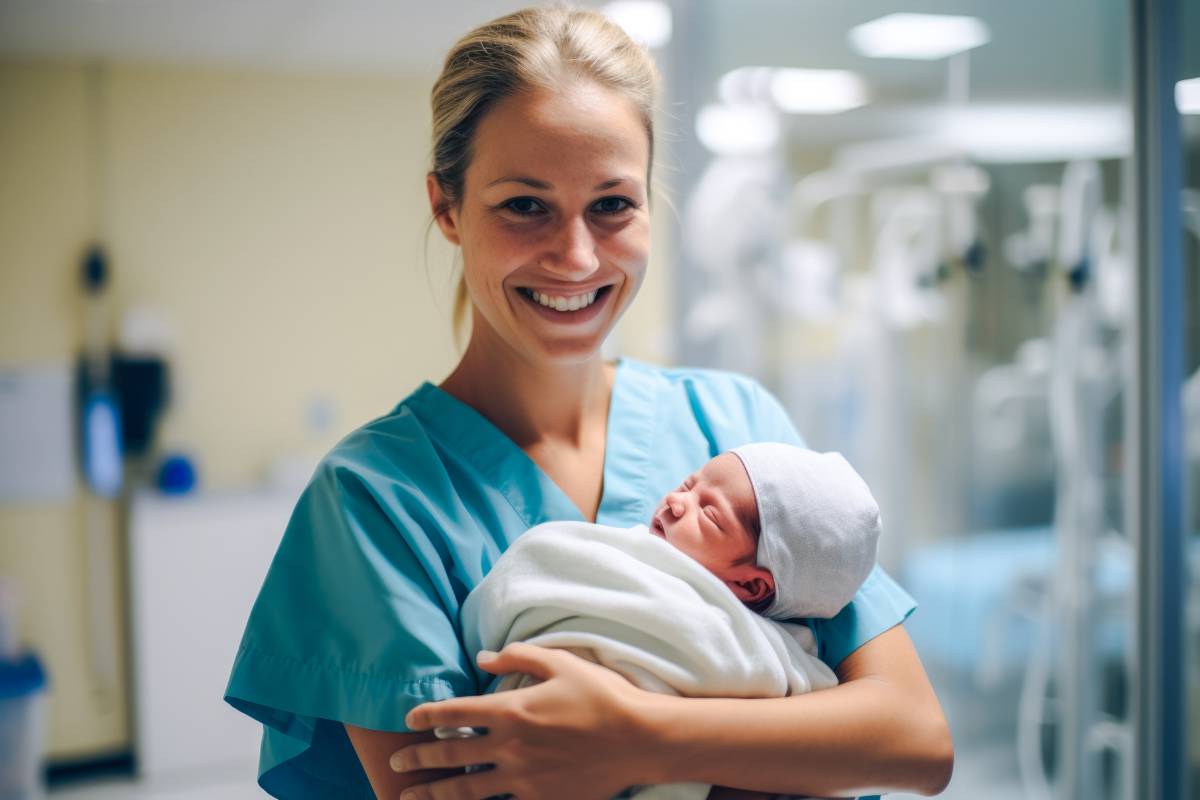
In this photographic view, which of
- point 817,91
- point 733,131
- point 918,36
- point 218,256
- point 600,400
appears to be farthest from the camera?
point 218,256

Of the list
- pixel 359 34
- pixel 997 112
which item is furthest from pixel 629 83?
pixel 359 34

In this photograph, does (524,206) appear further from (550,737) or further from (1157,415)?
(1157,415)

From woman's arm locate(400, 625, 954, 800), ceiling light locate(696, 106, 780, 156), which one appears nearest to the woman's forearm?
woman's arm locate(400, 625, 954, 800)

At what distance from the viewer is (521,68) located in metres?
0.87

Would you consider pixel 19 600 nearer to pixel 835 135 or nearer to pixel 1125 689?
pixel 835 135

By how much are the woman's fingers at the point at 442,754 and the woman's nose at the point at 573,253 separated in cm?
40

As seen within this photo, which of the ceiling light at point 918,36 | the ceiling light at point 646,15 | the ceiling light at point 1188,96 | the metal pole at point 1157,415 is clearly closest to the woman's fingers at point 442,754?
the metal pole at point 1157,415

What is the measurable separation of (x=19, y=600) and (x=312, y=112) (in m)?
1.93

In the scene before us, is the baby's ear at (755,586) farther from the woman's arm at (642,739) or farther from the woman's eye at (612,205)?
the woman's eye at (612,205)

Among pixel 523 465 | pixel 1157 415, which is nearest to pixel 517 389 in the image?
pixel 523 465

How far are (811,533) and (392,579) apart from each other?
0.36 meters

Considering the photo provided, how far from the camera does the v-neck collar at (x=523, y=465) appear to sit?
0.94 metres

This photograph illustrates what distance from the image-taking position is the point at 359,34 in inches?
118

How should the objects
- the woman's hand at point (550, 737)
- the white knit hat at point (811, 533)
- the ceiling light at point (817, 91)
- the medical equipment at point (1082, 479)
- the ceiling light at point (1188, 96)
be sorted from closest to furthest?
the woman's hand at point (550, 737), the white knit hat at point (811, 533), the ceiling light at point (1188, 96), the medical equipment at point (1082, 479), the ceiling light at point (817, 91)
